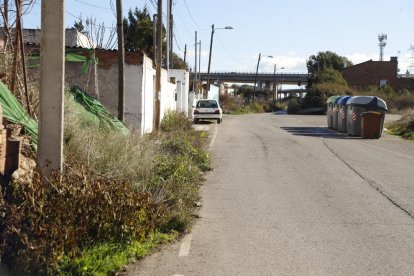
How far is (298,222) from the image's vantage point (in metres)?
8.30

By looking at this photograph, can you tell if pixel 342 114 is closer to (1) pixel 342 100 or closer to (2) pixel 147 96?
(1) pixel 342 100

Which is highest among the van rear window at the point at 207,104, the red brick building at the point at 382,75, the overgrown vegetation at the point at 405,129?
the red brick building at the point at 382,75

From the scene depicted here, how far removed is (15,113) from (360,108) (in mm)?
21069

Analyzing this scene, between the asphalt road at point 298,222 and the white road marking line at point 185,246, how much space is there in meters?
0.01

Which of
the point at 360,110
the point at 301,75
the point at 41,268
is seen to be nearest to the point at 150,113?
the point at 360,110

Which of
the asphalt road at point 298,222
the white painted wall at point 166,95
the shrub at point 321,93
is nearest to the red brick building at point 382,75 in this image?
the shrub at point 321,93

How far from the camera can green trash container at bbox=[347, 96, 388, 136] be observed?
26.9m

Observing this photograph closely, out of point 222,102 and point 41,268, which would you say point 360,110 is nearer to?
point 41,268

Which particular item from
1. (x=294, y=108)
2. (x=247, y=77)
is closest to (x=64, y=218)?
(x=294, y=108)

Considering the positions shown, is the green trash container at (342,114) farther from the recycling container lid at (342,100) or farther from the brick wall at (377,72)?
the brick wall at (377,72)

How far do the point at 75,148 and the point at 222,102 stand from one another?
249 ft

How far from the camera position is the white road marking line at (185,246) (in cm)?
656

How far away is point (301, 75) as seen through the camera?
445 feet

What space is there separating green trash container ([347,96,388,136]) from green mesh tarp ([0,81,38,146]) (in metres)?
20.5
